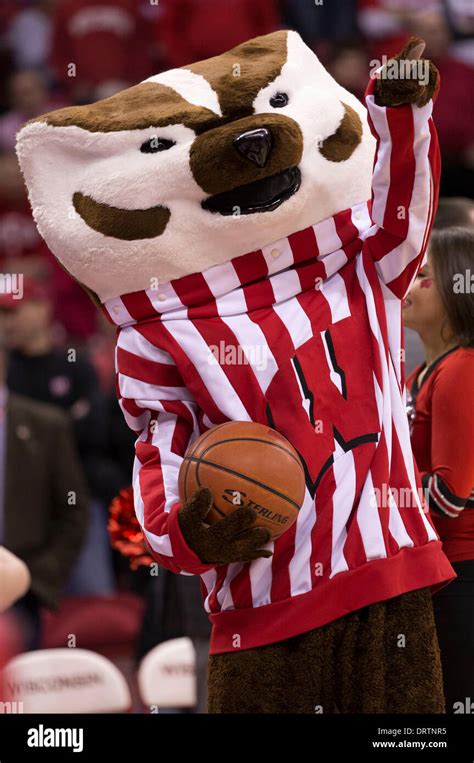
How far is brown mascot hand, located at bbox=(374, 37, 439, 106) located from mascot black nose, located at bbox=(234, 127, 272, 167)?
198mm

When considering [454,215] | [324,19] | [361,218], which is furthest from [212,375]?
[324,19]

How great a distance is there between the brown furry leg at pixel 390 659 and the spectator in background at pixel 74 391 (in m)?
2.46

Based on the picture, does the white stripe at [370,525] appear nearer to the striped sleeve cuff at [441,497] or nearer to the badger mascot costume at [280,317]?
the badger mascot costume at [280,317]

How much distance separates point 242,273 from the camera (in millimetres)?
Answer: 2242

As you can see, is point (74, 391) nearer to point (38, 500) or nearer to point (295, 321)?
point (38, 500)

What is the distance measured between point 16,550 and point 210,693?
77.4 inches

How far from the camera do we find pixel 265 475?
6.61 feet

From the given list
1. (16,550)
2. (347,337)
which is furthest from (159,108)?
(16,550)

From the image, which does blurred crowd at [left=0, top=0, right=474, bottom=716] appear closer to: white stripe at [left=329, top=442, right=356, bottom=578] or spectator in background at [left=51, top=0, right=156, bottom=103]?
spectator in background at [left=51, top=0, right=156, bottom=103]

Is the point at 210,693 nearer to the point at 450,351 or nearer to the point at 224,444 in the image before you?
the point at 224,444

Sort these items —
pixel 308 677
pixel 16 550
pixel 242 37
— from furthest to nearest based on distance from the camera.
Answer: pixel 242 37, pixel 16 550, pixel 308 677

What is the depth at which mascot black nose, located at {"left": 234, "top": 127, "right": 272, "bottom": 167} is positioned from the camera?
2104 mm

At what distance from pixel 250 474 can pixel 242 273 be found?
1.36 ft

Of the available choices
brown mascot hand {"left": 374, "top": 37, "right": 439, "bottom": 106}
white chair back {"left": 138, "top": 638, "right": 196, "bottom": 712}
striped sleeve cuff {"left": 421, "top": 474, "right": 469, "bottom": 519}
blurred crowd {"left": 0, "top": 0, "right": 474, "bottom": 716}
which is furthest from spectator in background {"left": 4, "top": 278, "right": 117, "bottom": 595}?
brown mascot hand {"left": 374, "top": 37, "right": 439, "bottom": 106}
